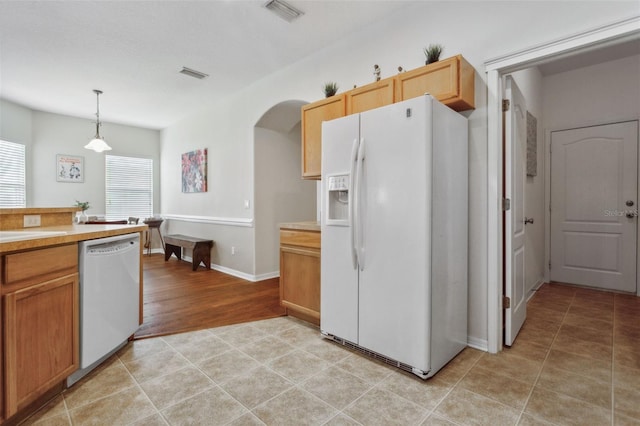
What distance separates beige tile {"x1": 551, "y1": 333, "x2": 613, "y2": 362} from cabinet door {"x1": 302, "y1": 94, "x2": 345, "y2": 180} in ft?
7.80

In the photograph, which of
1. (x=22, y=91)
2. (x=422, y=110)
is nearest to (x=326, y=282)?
(x=422, y=110)

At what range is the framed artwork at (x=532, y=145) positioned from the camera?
149 inches

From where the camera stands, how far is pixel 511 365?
85.1 inches

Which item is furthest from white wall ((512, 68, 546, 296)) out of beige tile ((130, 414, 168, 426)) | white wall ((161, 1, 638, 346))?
beige tile ((130, 414, 168, 426))

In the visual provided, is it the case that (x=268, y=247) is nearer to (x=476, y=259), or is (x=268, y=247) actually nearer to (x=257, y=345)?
(x=257, y=345)

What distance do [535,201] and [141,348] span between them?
14.9 ft

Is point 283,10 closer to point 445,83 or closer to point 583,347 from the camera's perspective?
point 445,83

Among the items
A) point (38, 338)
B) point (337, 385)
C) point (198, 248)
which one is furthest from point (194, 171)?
point (337, 385)

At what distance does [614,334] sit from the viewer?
2639mm

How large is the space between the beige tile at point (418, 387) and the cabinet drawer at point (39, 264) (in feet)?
6.28

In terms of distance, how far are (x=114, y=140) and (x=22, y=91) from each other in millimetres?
1913

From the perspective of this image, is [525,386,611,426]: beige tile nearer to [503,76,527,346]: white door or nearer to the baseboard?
the baseboard

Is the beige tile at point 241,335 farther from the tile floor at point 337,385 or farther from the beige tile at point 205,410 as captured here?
the beige tile at point 205,410

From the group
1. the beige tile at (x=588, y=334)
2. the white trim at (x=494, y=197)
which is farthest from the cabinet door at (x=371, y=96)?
the beige tile at (x=588, y=334)
